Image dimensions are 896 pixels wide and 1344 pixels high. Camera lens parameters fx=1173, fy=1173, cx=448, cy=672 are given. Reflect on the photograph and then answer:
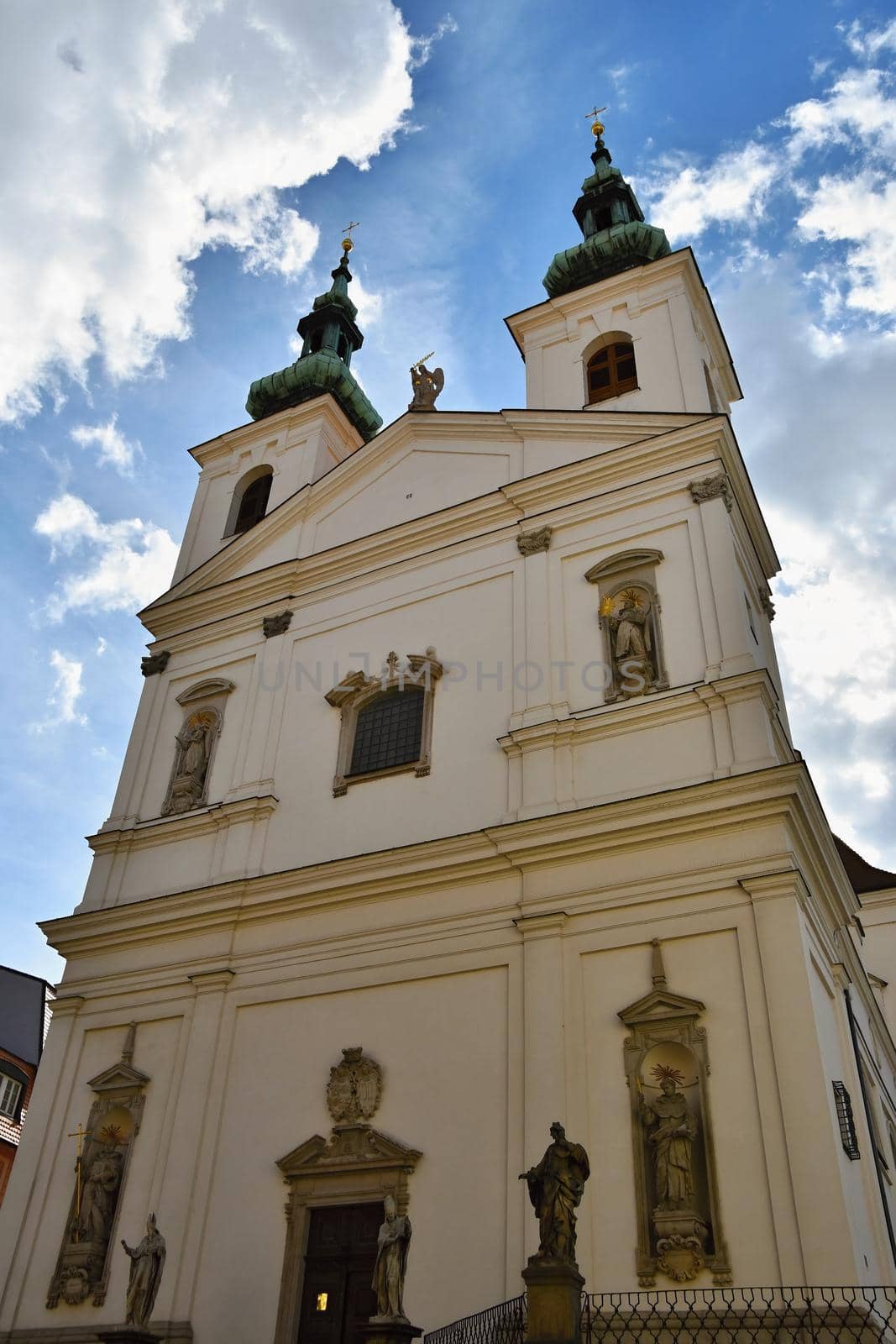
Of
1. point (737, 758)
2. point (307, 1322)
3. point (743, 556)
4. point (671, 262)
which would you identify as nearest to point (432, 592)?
point (743, 556)

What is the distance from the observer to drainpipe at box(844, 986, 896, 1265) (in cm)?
1112

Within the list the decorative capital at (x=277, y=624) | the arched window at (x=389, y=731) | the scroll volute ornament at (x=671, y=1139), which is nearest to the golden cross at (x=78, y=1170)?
the arched window at (x=389, y=731)

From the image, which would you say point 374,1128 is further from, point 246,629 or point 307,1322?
point 246,629

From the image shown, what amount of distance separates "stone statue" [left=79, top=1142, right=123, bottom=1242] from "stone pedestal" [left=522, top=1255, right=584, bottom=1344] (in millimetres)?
6376

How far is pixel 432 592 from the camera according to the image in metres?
15.6

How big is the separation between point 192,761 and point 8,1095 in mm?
12567

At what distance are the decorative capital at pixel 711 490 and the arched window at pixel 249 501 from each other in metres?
8.35

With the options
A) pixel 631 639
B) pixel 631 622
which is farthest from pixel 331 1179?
pixel 631 622

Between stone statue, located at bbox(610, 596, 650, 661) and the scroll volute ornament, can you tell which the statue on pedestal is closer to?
stone statue, located at bbox(610, 596, 650, 661)

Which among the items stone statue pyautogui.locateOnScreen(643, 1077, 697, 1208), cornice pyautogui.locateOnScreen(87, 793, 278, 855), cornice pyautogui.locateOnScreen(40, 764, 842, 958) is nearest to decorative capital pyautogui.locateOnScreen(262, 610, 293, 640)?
cornice pyautogui.locateOnScreen(87, 793, 278, 855)

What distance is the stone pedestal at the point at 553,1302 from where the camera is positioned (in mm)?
7738

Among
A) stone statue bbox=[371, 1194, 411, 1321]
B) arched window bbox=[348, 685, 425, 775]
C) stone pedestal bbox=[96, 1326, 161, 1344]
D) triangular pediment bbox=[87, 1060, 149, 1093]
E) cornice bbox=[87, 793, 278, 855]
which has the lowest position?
stone pedestal bbox=[96, 1326, 161, 1344]

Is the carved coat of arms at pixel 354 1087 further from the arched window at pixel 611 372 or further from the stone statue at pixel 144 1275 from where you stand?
the arched window at pixel 611 372

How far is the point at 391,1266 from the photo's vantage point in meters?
9.37
